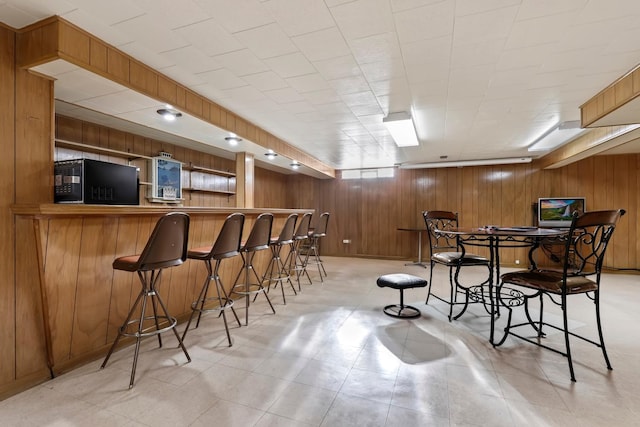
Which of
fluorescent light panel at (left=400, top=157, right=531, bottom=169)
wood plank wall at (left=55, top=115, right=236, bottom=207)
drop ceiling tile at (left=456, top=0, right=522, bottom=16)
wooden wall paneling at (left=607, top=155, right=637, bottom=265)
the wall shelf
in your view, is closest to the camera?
drop ceiling tile at (left=456, top=0, right=522, bottom=16)

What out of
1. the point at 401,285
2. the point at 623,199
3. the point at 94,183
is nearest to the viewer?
the point at 401,285

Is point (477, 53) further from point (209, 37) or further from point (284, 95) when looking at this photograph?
point (209, 37)

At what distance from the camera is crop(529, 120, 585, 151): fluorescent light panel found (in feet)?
13.1

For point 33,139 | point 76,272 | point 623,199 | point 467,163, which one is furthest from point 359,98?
point 623,199

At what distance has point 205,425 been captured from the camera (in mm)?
1556

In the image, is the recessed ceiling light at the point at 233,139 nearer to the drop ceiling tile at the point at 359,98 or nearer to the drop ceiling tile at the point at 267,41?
the drop ceiling tile at the point at 359,98

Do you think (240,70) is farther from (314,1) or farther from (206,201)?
(206,201)

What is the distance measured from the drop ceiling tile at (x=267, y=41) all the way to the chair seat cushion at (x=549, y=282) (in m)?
2.53

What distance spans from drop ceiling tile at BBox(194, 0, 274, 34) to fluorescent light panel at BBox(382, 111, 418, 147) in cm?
210

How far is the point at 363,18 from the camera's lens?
75.4 inches

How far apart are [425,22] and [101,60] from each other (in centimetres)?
236

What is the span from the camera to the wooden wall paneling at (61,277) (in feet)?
6.49

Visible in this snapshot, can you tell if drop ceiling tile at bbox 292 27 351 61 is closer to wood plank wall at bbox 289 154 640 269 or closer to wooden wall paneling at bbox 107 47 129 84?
wooden wall paneling at bbox 107 47 129 84

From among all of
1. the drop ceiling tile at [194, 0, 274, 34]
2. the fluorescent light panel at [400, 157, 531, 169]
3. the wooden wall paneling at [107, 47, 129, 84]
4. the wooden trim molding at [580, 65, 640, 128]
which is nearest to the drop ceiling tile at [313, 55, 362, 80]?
the drop ceiling tile at [194, 0, 274, 34]
